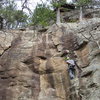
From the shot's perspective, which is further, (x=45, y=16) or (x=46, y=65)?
(x=45, y=16)

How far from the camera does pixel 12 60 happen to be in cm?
1564

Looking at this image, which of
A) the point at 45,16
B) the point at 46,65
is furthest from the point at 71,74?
the point at 45,16

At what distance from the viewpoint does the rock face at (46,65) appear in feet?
44.1

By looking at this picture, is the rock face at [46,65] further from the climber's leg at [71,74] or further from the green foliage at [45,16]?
the green foliage at [45,16]

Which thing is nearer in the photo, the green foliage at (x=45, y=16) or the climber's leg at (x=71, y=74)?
the climber's leg at (x=71, y=74)

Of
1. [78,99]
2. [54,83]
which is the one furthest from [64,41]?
[78,99]

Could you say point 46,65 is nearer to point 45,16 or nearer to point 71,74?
point 71,74

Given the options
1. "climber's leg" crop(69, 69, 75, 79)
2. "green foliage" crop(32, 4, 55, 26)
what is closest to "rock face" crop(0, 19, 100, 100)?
"climber's leg" crop(69, 69, 75, 79)

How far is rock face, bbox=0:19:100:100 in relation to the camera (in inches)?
529

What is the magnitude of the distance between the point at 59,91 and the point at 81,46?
10.2 feet

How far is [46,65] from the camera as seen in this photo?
15.3m

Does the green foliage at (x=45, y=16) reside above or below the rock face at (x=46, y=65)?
above

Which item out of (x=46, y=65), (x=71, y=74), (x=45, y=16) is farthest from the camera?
(x=45, y=16)

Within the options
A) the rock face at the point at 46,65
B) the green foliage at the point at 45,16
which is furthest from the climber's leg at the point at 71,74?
the green foliage at the point at 45,16
